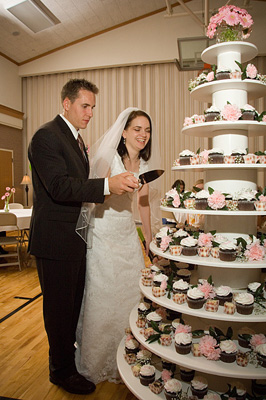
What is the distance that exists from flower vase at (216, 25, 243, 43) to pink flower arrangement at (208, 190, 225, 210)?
844 mm

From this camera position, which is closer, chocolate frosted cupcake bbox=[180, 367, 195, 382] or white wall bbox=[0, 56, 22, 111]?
chocolate frosted cupcake bbox=[180, 367, 195, 382]

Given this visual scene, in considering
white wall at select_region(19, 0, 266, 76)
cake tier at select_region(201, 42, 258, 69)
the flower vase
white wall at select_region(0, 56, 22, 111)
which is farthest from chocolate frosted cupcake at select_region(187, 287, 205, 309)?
Answer: white wall at select_region(0, 56, 22, 111)

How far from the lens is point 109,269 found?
7.54 ft

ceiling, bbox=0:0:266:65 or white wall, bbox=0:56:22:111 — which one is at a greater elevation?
ceiling, bbox=0:0:266:65

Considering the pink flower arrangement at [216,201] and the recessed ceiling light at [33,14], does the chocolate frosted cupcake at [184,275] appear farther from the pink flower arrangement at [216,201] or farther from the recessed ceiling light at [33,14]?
the recessed ceiling light at [33,14]

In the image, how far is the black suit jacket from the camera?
75.9 inches

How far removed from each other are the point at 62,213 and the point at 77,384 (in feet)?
3.58

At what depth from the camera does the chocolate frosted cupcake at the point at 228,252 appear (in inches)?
62.4

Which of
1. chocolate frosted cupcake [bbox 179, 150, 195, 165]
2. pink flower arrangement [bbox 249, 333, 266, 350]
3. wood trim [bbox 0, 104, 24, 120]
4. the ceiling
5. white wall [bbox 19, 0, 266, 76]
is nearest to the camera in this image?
pink flower arrangement [bbox 249, 333, 266, 350]

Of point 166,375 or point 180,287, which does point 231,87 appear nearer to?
point 180,287

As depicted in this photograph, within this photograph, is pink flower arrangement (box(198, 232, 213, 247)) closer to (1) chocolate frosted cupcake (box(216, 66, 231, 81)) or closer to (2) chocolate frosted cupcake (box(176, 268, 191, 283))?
(2) chocolate frosted cupcake (box(176, 268, 191, 283))

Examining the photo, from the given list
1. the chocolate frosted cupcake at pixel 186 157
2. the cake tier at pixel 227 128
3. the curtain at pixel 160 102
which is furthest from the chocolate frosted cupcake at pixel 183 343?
the curtain at pixel 160 102

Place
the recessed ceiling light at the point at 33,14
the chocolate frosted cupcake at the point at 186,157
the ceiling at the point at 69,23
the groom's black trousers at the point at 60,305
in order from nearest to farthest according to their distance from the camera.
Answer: the chocolate frosted cupcake at the point at 186,157
the groom's black trousers at the point at 60,305
the recessed ceiling light at the point at 33,14
the ceiling at the point at 69,23

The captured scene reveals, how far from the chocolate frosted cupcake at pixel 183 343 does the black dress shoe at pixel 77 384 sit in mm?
889
